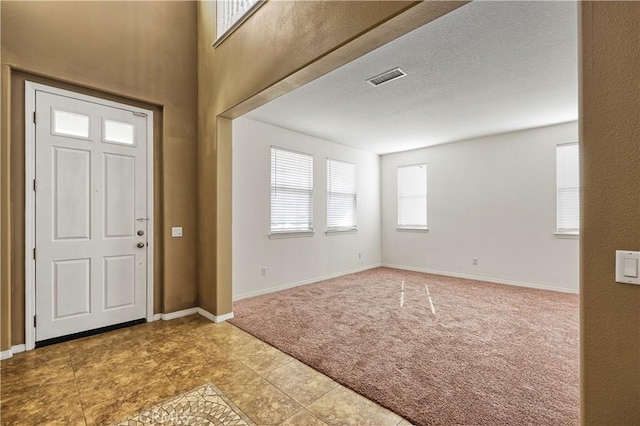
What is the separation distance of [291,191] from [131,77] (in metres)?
2.75

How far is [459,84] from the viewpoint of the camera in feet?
10.9

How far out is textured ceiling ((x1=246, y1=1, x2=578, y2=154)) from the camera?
2.34 m

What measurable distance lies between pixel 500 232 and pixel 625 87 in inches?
198

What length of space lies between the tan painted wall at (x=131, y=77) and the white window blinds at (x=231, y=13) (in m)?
0.58

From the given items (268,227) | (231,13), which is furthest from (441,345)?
(231,13)

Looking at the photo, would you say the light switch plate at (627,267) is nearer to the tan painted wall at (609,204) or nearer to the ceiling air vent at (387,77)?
the tan painted wall at (609,204)

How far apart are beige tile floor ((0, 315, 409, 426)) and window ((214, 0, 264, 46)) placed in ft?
10.7

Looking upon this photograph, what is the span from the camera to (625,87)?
3.18 feet

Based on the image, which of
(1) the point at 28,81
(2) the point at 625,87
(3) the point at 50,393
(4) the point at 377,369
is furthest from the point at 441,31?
(3) the point at 50,393

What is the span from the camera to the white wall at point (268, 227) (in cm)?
450

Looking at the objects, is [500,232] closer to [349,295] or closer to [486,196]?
[486,196]

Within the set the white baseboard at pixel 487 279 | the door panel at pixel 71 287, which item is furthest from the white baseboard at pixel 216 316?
the white baseboard at pixel 487 279

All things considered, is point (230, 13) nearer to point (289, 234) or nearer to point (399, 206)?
point (289, 234)

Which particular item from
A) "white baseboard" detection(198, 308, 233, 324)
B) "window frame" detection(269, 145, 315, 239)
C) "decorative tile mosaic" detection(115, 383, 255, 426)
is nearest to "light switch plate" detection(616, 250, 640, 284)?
"decorative tile mosaic" detection(115, 383, 255, 426)
